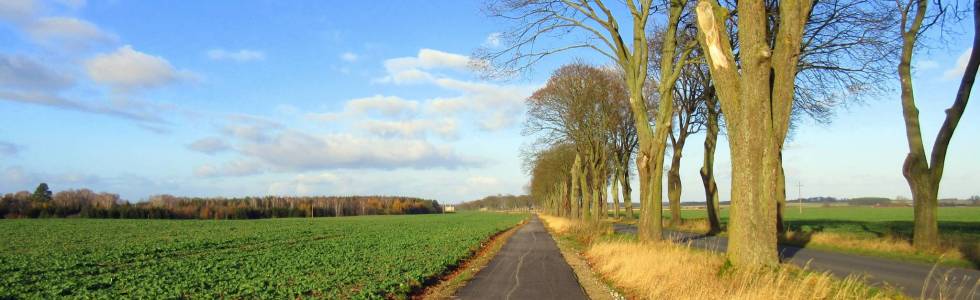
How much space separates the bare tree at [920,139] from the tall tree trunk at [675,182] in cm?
1420

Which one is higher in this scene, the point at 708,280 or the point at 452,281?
the point at 708,280

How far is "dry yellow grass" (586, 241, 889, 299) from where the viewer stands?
820 cm

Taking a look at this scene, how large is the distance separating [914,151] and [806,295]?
15.5 m

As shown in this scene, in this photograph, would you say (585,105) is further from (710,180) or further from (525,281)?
(525,281)

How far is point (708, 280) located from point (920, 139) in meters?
15.0

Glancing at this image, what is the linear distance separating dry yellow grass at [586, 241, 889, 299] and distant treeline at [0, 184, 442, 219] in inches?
3685

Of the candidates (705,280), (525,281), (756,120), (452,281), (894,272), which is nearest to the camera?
(705,280)

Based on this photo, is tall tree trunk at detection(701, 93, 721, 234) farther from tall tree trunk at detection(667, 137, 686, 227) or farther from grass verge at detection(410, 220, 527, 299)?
grass verge at detection(410, 220, 527, 299)

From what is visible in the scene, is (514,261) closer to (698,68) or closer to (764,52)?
(764,52)

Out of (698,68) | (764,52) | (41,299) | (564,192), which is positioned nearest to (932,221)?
(698,68)

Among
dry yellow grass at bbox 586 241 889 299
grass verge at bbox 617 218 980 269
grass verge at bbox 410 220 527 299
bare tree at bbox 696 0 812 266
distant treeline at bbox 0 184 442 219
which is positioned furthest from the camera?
distant treeline at bbox 0 184 442 219

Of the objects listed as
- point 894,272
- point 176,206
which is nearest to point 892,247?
point 894,272

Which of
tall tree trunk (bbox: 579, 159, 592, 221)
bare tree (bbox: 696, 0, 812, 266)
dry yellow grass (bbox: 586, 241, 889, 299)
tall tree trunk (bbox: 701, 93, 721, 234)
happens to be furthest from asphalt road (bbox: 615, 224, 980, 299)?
tall tree trunk (bbox: 579, 159, 592, 221)

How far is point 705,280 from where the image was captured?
32.2 feet
